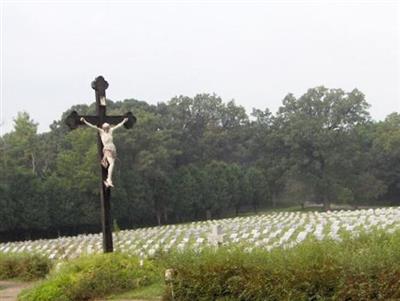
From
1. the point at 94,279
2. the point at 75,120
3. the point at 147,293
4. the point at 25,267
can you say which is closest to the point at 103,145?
the point at 75,120

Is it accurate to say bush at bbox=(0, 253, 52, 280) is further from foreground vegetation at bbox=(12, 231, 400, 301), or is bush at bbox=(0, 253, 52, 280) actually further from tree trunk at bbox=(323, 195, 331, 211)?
tree trunk at bbox=(323, 195, 331, 211)

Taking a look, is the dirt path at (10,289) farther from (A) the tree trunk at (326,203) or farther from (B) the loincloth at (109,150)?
(A) the tree trunk at (326,203)

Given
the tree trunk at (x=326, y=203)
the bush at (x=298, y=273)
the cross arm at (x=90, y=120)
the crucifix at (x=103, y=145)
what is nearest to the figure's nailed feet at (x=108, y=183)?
the crucifix at (x=103, y=145)

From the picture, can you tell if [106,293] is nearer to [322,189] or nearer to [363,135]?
[322,189]

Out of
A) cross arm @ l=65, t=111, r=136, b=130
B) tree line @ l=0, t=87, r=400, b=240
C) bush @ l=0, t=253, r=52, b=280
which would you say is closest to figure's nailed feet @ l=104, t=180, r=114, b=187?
cross arm @ l=65, t=111, r=136, b=130

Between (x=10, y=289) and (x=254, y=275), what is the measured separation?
690 cm

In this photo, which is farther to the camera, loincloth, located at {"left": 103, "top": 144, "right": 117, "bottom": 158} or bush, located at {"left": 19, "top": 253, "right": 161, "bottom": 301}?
loincloth, located at {"left": 103, "top": 144, "right": 117, "bottom": 158}

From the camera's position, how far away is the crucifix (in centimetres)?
1066

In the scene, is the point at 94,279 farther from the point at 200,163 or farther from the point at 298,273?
the point at 200,163

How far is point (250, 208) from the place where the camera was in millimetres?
74938

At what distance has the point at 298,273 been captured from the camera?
655 centimetres

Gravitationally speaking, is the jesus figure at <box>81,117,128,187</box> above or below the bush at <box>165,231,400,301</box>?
above

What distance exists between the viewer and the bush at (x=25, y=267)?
13945 mm

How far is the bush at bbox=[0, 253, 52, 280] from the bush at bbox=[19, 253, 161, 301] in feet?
13.4
